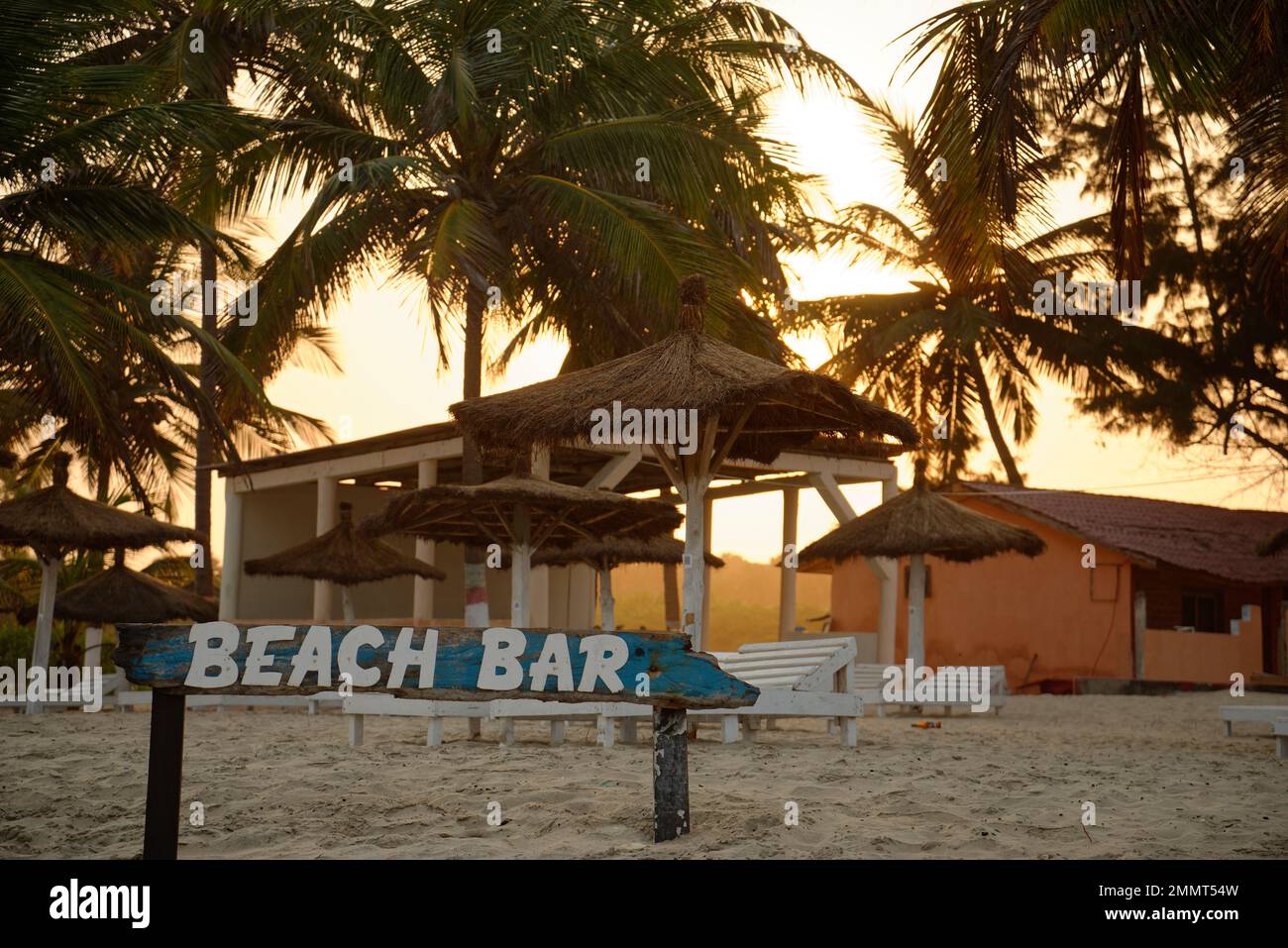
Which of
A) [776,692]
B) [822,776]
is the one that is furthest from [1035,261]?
[822,776]

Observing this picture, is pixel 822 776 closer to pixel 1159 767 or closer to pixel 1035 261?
pixel 1159 767

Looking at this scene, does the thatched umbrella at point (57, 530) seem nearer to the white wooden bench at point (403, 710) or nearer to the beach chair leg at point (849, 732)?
the white wooden bench at point (403, 710)

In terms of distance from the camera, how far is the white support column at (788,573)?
20047mm

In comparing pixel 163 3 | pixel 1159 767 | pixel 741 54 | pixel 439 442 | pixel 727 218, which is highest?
pixel 163 3

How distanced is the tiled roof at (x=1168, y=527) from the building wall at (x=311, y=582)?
27.1 ft

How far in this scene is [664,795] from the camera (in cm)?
572

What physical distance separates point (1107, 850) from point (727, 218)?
12.4 metres

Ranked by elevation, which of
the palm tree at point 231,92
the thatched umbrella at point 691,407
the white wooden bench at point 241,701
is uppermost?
the palm tree at point 231,92

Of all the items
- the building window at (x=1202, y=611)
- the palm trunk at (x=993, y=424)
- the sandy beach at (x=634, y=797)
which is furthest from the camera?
the palm trunk at (x=993, y=424)

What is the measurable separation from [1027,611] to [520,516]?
13892mm

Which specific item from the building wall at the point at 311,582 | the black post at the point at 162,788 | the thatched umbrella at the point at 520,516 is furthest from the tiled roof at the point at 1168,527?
the black post at the point at 162,788

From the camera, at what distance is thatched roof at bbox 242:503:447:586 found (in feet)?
50.4

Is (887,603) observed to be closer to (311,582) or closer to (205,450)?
(311,582)

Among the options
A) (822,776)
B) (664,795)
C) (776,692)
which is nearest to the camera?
(664,795)
